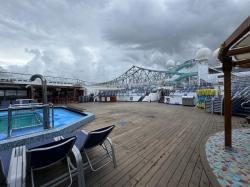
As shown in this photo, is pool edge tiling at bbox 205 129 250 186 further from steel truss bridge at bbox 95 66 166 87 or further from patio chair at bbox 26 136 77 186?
steel truss bridge at bbox 95 66 166 87

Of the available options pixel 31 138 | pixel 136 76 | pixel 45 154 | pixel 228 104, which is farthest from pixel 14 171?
pixel 136 76

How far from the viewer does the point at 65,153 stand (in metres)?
1.26

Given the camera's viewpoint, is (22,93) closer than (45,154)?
No

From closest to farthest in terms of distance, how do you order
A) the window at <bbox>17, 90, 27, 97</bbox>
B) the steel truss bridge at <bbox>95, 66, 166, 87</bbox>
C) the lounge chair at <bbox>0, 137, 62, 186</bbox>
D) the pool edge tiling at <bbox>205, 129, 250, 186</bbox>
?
the lounge chair at <bbox>0, 137, 62, 186</bbox>, the pool edge tiling at <bbox>205, 129, 250, 186</bbox>, the window at <bbox>17, 90, 27, 97</bbox>, the steel truss bridge at <bbox>95, 66, 166, 87</bbox>

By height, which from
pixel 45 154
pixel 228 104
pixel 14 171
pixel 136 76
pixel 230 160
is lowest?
pixel 230 160

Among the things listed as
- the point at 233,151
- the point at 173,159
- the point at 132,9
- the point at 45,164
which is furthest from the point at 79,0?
the point at 233,151

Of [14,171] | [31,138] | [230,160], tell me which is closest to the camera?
[14,171]

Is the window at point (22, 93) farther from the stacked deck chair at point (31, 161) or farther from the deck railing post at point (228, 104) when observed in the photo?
the deck railing post at point (228, 104)

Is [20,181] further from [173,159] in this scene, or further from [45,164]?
[173,159]

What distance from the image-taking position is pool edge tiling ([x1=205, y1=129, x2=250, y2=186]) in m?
1.43

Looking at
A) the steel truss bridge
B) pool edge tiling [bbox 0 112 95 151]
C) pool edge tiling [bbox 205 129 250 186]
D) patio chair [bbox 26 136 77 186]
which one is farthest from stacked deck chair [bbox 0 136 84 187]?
the steel truss bridge

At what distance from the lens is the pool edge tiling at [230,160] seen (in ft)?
4.70

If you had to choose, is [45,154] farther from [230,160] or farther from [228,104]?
[228,104]

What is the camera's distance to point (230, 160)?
1.85 m
